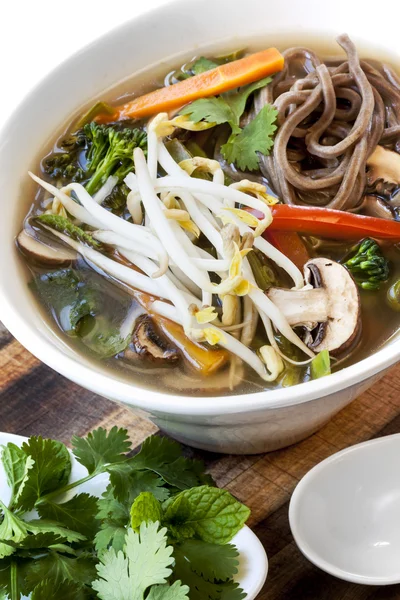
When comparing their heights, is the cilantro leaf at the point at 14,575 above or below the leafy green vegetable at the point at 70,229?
below

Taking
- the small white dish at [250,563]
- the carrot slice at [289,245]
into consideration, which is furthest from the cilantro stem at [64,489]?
the carrot slice at [289,245]

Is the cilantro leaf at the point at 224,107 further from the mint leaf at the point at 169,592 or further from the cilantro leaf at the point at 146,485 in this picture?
the mint leaf at the point at 169,592

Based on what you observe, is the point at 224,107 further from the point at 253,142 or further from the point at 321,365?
the point at 321,365

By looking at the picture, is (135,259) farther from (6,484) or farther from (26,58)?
(26,58)

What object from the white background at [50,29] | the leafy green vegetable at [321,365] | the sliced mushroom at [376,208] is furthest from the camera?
the white background at [50,29]

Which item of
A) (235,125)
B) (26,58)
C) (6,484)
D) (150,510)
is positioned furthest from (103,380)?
(26,58)

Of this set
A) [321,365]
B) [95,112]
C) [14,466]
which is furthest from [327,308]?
[95,112]
